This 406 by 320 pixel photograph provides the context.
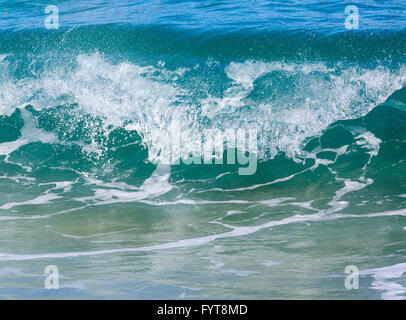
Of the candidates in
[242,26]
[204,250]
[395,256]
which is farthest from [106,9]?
[395,256]

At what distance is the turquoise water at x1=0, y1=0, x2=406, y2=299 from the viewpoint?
491cm

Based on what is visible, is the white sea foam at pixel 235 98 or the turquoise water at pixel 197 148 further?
the white sea foam at pixel 235 98

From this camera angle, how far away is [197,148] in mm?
8422

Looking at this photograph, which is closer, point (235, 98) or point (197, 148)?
point (197, 148)

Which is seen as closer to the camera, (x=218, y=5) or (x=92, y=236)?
(x=92, y=236)

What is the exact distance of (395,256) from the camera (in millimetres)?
4852

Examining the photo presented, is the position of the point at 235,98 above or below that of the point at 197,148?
above

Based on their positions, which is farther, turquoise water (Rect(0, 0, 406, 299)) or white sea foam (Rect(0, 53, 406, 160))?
white sea foam (Rect(0, 53, 406, 160))

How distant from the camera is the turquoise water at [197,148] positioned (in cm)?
491

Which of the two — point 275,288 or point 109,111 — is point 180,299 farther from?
point 109,111

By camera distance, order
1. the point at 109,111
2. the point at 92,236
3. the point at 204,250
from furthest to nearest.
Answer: the point at 109,111 < the point at 92,236 < the point at 204,250

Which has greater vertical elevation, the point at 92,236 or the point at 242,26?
the point at 242,26
